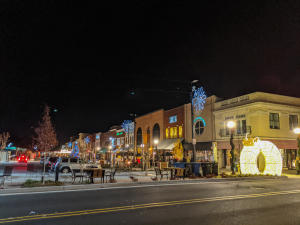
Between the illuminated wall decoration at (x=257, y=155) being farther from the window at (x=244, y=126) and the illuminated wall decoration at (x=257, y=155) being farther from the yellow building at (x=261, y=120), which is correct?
the window at (x=244, y=126)

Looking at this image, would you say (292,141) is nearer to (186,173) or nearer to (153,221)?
(186,173)

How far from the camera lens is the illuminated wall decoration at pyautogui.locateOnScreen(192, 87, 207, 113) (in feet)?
111

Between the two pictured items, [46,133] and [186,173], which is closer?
[186,173]

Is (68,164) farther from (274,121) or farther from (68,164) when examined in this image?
(274,121)

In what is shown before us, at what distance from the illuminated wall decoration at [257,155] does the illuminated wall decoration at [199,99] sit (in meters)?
13.2

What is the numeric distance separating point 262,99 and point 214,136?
7.54m

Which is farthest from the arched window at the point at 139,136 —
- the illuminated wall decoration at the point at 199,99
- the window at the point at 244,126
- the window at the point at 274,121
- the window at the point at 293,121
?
the window at the point at 293,121

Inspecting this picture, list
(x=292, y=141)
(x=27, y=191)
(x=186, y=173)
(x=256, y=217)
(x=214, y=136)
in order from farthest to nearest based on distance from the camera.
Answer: (x=214, y=136) < (x=292, y=141) < (x=186, y=173) < (x=27, y=191) < (x=256, y=217)

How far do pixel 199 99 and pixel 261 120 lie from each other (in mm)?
8869

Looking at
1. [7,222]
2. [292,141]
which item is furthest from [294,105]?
[7,222]

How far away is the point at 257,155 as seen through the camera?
21.5 m

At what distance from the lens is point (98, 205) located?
29.5 feet

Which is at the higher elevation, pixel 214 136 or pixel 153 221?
pixel 214 136

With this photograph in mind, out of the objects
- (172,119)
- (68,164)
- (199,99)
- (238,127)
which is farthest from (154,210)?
(172,119)
